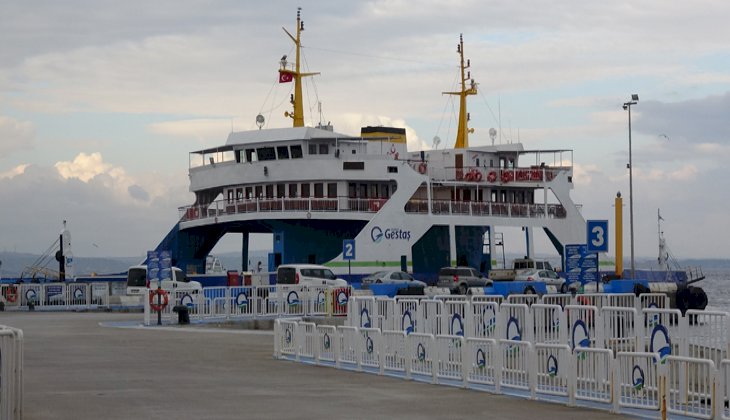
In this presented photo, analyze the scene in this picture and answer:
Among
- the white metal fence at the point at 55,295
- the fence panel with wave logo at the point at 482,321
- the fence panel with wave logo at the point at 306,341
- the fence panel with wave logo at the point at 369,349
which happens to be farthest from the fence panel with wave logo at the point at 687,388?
the white metal fence at the point at 55,295

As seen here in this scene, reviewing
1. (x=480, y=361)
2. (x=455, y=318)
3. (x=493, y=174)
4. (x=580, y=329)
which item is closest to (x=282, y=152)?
(x=493, y=174)

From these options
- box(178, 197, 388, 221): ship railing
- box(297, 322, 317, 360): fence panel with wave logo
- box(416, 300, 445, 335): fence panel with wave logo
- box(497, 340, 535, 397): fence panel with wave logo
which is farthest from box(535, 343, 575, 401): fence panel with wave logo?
box(178, 197, 388, 221): ship railing

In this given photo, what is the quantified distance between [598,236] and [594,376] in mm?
11703

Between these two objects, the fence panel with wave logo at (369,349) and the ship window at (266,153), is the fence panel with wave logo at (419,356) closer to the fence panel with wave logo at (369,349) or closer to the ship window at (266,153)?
the fence panel with wave logo at (369,349)

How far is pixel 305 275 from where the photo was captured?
4488 cm

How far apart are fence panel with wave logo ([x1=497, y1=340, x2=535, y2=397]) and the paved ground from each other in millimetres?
427

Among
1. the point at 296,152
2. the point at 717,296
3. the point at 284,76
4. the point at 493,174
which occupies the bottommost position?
the point at 717,296

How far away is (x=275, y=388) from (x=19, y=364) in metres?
5.26

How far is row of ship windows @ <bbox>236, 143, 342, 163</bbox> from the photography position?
54281mm

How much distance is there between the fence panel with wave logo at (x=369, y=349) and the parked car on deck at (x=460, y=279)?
27.5 m

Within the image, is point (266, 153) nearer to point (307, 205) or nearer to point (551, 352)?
point (307, 205)

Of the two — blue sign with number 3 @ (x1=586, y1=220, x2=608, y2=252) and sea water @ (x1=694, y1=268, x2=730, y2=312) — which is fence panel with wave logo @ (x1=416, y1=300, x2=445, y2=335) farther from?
sea water @ (x1=694, y1=268, x2=730, y2=312)

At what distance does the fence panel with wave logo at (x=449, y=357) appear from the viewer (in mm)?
17772

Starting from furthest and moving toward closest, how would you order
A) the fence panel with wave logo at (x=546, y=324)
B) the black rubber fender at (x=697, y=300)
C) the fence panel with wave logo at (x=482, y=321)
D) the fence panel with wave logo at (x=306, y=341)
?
the black rubber fender at (x=697, y=300), the fence panel with wave logo at (x=306, y=341), the fence panel with wave logo at (x=482, y=321), the fence panel with wave logo at (x=546, y=324)
